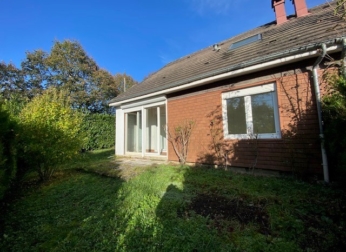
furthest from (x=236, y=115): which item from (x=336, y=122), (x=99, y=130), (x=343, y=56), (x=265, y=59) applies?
(x=99, y=130)

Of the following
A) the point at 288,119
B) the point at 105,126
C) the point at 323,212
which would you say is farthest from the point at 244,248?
the point at 105,126

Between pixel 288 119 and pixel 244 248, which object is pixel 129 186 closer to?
pixel 244 248

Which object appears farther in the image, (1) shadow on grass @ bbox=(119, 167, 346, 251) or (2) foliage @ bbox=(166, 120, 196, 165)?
(2) foliage @ bbox=(166, 120, 196, 165)

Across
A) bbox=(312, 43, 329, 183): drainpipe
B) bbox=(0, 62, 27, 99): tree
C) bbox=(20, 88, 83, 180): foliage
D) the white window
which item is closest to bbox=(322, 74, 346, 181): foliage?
bbox=(312, 43, 329, 183): drainpipe

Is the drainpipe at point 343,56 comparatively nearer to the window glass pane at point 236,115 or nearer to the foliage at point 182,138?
the window glass pane at point 236,115

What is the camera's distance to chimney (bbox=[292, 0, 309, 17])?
23.5ft

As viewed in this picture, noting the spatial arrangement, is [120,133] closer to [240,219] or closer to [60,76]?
[240,219]

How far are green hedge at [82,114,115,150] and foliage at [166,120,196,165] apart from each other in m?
9.29

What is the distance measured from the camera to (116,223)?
3031mm

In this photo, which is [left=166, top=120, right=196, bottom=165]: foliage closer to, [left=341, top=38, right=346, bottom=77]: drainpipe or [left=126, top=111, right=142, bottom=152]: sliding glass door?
[left=126, top=111, right=142, bottom=152]: sliding glass door

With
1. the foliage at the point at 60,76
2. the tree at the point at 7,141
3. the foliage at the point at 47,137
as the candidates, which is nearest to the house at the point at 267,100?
the foliage at the point at 47,137

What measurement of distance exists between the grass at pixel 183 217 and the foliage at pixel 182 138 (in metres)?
2.36

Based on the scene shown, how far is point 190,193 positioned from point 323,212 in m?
2.41

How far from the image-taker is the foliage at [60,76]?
76.0 ft
